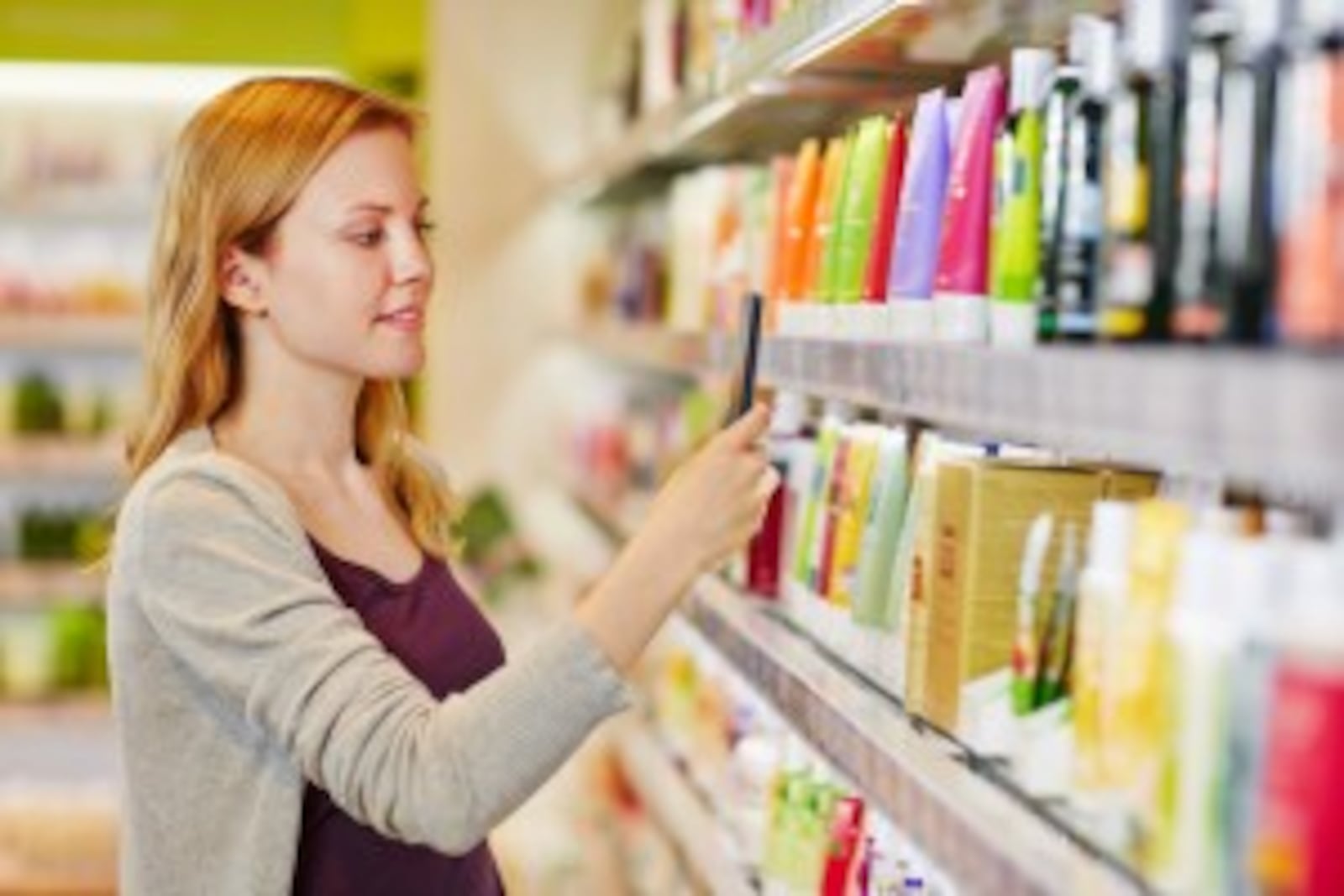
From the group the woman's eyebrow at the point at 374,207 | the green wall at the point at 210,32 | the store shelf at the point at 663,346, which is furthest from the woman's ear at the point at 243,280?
the green wall at the point at 210,32

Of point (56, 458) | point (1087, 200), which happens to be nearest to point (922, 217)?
point (1087, 200)

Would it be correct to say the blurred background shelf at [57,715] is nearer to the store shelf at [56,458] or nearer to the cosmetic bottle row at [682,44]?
the store shelf at [56,458]

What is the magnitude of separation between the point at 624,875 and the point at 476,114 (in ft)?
9.65

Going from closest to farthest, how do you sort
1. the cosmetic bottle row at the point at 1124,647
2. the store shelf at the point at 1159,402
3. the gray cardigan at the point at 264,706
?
1. the store shelf at the point at 1159,402
2. the cosmetic bottle row at the point at 1124,647
3. the gray cardigan at the point at 264,706

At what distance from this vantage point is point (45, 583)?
318 inches

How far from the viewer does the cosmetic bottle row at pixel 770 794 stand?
271 cm

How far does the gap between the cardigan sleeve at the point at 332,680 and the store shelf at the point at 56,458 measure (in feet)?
18.6

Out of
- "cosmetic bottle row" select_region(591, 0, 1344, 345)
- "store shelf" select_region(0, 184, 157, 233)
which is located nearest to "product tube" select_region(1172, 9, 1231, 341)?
"cosmetic bottle row" select_region(591, 0, 1344, 345)

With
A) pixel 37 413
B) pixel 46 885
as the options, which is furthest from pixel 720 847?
pixel 37 413

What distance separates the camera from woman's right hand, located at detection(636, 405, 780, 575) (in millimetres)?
2246

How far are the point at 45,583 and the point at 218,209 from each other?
5799 mm

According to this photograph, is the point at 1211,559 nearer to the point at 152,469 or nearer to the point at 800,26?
the point at 152,469

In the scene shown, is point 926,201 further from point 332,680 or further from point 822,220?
point 332,680

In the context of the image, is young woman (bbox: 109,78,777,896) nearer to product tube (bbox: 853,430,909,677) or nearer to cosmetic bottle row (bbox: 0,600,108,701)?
product tube (bbox: 853,430,909,677)
